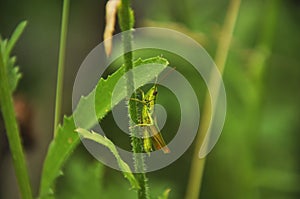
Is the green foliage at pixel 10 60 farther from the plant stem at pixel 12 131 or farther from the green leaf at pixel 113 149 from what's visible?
the green leaf at pixel 113 149

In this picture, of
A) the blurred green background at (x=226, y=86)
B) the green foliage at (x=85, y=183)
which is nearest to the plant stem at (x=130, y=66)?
the green foliage at (x=85, y=183)

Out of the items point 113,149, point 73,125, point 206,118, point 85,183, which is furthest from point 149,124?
point 206,118

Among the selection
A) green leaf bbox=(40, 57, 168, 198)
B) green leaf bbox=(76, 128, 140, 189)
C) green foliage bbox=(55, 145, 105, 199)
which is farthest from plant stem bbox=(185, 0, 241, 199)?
green leaf bbox=(76, 128, 140, 189)

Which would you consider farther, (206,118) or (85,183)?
(206,118)

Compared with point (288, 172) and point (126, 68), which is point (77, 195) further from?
point (288, 172)

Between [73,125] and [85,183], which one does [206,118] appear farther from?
[73,125]

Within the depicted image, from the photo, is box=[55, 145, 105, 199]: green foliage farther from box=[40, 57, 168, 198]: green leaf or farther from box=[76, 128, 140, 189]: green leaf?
box=[76, 128, 140, 189]: green leaf
